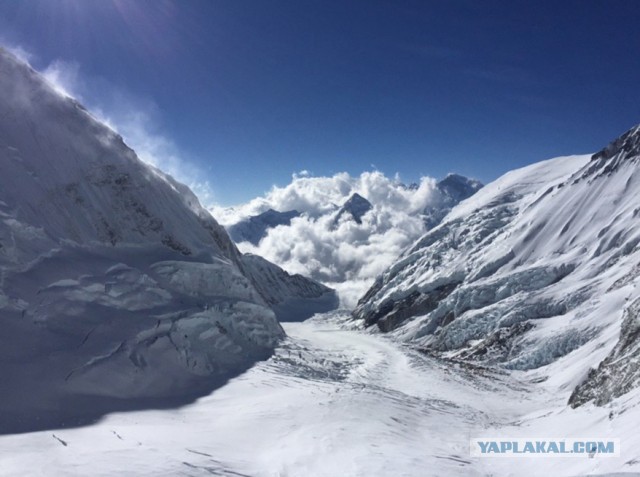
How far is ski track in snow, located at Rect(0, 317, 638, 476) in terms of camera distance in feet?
63.7

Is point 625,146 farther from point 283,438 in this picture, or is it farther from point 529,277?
point 283,438

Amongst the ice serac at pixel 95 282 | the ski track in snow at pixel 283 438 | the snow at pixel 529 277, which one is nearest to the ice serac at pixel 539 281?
the snow at pixel 529 277

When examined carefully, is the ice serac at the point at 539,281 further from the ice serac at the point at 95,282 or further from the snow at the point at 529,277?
the ice serac at the point at 95,282

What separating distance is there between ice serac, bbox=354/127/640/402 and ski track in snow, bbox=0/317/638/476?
10.8 metres

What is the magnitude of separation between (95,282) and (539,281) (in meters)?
95.8

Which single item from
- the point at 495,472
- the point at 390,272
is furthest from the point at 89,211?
the point at 390,272

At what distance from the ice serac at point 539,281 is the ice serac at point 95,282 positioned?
3359cm

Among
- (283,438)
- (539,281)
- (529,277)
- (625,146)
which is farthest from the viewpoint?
(625,146)

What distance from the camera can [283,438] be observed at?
26.1m

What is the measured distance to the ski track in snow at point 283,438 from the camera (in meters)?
19.4

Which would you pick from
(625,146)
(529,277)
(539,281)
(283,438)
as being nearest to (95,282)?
(283,438)

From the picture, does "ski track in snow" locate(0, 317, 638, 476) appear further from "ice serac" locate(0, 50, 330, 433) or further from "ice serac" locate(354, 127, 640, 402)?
"ice serac" locate(354, 127, 640, 402)

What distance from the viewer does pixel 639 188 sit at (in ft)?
366

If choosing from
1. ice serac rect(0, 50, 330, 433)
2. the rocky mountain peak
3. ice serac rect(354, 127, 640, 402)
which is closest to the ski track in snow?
ice serac rect(0, 50, 330, 433)
